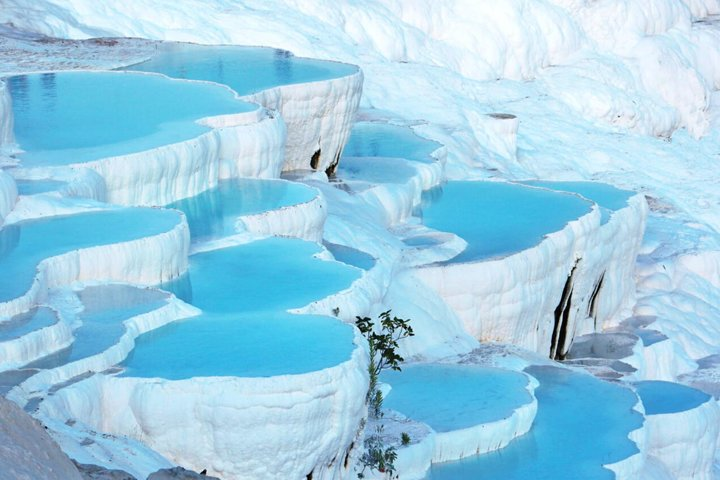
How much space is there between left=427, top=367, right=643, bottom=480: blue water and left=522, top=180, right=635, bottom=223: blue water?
465 cm

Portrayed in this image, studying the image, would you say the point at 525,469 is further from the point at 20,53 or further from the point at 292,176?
the point at 20,53

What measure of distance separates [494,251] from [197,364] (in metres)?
6.02

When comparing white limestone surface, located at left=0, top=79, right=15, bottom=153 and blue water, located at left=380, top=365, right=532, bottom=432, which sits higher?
white limestone surface, located at left=0, top=79, right=15, bottom=153

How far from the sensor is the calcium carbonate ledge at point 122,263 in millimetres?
8500

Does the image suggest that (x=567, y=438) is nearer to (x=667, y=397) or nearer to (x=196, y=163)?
(x=667, y=397)

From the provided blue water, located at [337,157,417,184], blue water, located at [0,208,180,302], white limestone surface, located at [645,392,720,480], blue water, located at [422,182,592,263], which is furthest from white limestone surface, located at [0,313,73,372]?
blue water, located at [337,157,417,184]

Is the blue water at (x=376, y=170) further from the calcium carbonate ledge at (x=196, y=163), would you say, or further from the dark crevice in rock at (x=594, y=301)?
the dark crevice in rock at (x=594, y=301)

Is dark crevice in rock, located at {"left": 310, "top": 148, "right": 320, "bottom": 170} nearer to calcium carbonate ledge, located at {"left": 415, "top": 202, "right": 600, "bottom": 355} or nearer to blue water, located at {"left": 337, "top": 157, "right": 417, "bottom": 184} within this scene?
blue water, located at {"left": 337, "top": 157, "right": 417, "bottom": 184}

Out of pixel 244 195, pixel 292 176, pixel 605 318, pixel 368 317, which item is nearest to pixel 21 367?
pixel 368 317

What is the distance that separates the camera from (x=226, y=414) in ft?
23.8

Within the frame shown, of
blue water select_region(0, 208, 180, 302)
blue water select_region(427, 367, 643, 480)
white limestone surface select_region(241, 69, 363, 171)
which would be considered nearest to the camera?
blue water select_region(0, 208, 180, 302)

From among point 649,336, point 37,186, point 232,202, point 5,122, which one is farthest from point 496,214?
point 37,186

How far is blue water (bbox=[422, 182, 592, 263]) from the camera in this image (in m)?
13.4

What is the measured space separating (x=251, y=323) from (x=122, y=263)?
1119 mm
